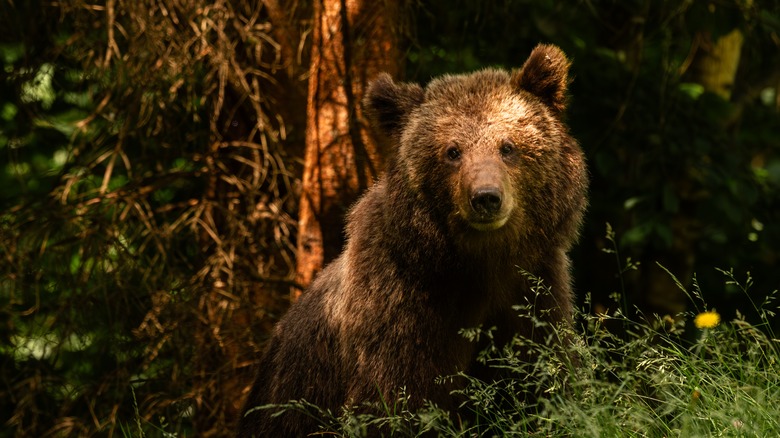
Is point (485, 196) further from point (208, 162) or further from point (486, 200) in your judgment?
point (208, 162)

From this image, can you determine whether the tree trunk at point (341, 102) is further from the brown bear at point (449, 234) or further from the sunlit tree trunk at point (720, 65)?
the sunlit tree trunk at point (720, 65)

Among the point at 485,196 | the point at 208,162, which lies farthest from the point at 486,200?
the point at 208,162

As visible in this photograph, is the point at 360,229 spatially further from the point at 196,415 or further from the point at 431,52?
the point at 431,52

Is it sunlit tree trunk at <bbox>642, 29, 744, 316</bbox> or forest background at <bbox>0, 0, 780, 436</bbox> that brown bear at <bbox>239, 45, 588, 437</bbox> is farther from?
sunlit tree trunk at <bbox>642, 29, 744, 316</bbox>

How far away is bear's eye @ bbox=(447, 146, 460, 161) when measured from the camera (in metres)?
4.29

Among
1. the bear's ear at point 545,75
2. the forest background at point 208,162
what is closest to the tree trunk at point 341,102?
the forest background at point 208,162

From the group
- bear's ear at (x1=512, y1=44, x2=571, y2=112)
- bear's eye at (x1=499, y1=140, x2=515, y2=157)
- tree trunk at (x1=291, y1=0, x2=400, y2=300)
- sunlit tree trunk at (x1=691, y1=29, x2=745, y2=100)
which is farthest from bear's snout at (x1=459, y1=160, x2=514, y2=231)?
sunlit tree trunk at (x1=691, y1=29, x2=745, y2=100)

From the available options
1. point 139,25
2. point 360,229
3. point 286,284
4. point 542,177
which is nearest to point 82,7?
point 139,25

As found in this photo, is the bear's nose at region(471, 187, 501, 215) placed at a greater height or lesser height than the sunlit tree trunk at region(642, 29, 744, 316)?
greater

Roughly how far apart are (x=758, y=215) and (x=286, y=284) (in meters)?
3.71

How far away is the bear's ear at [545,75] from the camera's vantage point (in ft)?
14.5

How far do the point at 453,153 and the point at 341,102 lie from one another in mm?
1404

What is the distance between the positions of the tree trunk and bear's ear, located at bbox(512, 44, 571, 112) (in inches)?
50.5

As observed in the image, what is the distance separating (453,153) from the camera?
4.31 meters
